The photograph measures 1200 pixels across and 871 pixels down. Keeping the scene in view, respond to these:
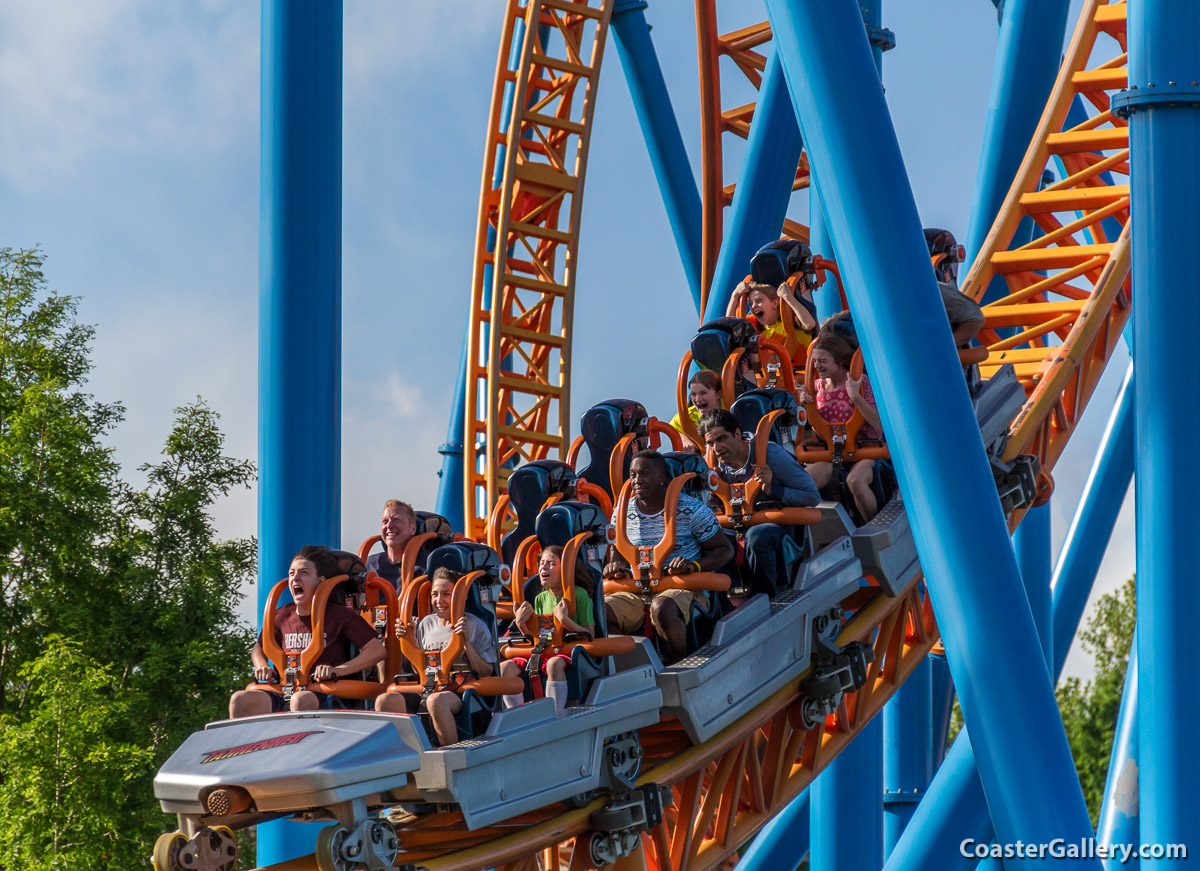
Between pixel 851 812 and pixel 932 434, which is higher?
pixel 932 434

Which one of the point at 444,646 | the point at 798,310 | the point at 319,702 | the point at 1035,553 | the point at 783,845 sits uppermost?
the point at 798,310

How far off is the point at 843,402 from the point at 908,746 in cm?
273

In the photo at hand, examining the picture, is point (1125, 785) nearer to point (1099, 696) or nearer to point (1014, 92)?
point (1014, 92)

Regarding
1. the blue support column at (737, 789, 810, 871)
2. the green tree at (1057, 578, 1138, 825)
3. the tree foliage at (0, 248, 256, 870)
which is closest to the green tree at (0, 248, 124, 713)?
the tree foliage at (0, 248, 256, 870)

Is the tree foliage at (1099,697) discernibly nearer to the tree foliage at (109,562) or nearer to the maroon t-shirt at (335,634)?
the tree foliage at (109,562)

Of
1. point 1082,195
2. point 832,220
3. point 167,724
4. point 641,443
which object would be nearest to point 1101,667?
point 167,724

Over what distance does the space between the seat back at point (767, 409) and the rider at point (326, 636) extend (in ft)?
5.74

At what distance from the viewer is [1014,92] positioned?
7.64 meters

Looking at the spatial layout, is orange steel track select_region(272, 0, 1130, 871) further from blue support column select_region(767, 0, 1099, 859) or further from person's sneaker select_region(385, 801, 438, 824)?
blue support column select_region(767, 0, 1099, 859)

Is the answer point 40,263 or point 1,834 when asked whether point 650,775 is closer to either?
point 1,834

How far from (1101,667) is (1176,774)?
68.4ft

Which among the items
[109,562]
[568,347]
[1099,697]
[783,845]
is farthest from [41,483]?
[1099,697]

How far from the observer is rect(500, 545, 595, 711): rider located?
421cm

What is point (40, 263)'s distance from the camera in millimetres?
13375
